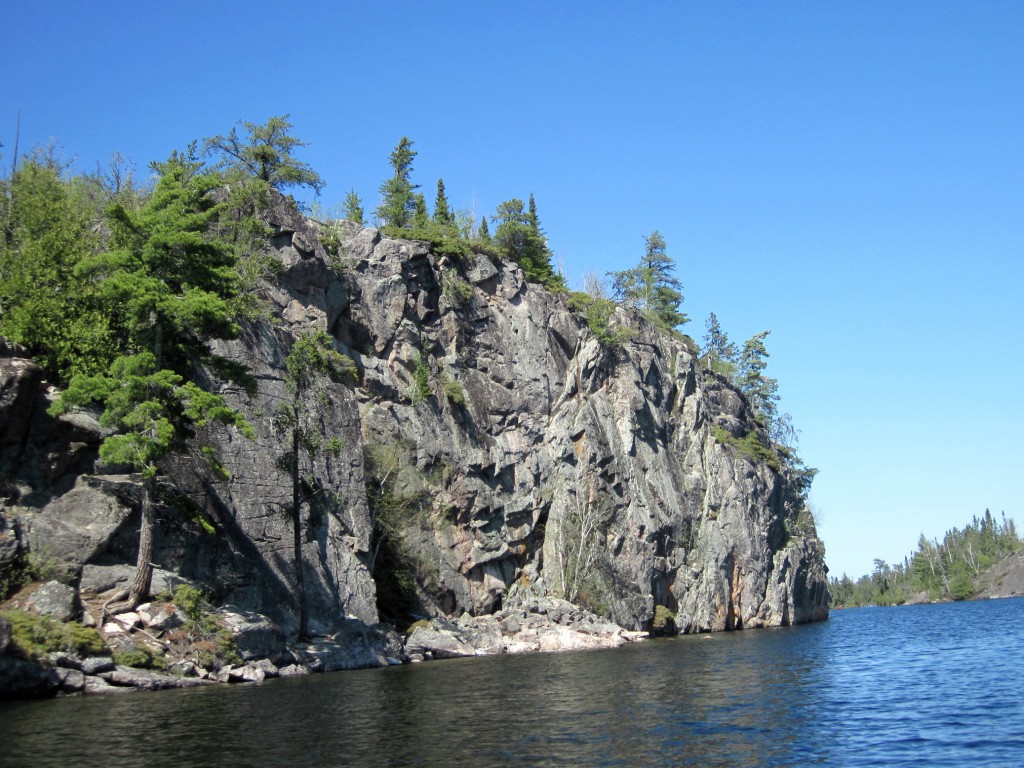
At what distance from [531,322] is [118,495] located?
129 feet

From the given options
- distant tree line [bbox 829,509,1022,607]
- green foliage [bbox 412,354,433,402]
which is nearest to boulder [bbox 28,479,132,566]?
green foliage [bbox 412,354,433,402]

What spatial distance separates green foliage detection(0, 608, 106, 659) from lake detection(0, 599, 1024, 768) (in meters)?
1.95

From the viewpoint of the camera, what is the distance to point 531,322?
6581 centimetres

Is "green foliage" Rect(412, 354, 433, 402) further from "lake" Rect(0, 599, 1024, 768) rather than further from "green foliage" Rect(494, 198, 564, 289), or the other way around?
"lake" Rect(0, 599, 1024, 768)

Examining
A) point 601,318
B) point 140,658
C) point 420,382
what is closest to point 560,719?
point 140,658

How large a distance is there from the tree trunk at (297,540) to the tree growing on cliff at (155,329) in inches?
267

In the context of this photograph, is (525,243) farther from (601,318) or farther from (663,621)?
(663,621)

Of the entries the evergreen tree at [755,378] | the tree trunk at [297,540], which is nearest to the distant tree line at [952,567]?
the evergreen tree at [755,378]

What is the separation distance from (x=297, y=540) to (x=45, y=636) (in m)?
13.6

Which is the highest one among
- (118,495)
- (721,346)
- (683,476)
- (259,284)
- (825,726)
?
(721,346)

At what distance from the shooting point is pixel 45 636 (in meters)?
25.1

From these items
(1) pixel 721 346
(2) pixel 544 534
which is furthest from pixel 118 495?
(1) pixel 721 346

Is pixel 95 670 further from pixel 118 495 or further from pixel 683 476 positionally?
pixel 683 476

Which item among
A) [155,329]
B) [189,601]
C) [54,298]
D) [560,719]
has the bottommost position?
[560,719]
